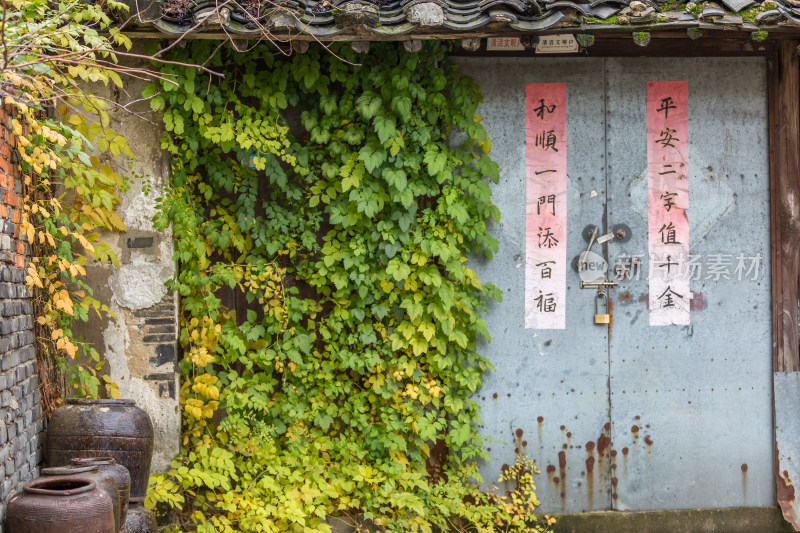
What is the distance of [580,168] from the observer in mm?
5043

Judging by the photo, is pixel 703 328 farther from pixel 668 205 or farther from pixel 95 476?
pixel 95 476

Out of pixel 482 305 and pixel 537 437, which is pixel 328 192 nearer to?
pixel 482 305

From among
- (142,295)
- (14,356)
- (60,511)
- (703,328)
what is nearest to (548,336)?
(703,328)

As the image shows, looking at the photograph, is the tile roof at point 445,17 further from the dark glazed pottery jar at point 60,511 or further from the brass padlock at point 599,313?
the dark glazed pottery jar at point 60,511

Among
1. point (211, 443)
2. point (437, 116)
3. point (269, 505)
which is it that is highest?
point (437, 116)

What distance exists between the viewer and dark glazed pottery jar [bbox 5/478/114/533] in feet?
10.1

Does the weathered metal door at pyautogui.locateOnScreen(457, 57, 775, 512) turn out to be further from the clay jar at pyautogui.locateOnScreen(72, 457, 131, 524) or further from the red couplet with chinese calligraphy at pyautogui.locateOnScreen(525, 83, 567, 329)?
the clay jar at pyautogui.locateOnScreen(72, 457, 131, 524)

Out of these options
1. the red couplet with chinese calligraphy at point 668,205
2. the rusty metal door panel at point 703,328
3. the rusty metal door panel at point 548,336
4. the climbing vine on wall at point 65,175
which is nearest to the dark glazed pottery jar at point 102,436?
the climbing vine on wall at point 65,175

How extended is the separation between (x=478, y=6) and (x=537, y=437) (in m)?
2.98

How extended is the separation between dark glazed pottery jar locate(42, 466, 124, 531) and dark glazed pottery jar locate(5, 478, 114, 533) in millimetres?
105

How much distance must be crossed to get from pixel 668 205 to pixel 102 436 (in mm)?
4048

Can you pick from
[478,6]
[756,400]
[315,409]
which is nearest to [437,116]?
[478,6]

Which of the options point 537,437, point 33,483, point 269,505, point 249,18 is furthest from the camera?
point 537,437

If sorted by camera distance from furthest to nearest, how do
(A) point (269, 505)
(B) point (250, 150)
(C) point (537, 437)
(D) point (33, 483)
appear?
(C) point (537, 437), (B) point (250, 150), (A) point (269, 505), (D) point (33, 483)
